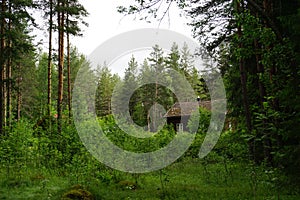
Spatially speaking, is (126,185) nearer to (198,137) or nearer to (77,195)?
(77,195)

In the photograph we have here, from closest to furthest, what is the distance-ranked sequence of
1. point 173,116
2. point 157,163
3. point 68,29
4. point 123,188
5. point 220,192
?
point 220,192 → point 123,188 → point 157,163 → point 68,29 → point 173,116

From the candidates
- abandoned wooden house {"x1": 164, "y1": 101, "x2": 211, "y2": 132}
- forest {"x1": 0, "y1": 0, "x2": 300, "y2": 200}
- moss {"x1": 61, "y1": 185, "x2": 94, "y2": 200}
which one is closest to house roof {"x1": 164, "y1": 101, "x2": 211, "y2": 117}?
abandoned wooden house {"x1": 164, "y1": 101, "x2": 211, "y2": 132}

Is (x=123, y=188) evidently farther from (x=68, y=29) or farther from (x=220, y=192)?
(x=68, y=29)

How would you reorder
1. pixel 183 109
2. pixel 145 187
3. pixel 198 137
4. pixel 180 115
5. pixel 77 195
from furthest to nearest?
pixel 183 109, pixel 180 115, pixel 198 137, pixel 145 187, pixel 77 195

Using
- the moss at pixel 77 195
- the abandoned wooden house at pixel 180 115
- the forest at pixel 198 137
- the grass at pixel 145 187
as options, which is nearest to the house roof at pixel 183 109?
the abandoned wooden house at pixel 180 115

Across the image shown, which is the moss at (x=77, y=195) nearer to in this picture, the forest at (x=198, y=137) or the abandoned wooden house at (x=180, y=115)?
the forest at (x=198, y=137)

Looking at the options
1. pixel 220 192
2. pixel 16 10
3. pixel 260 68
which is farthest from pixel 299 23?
pixel 16 10

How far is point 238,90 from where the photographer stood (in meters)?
15.0

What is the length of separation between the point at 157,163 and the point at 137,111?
438 inches

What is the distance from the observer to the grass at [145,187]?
8031mm

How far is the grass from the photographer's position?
316 inches

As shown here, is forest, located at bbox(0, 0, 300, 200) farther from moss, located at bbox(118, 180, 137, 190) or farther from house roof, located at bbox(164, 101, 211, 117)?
house roof, located at bbox(164, 101, 211, 117)

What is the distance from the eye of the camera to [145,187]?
979cm

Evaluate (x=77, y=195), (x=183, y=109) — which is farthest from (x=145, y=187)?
(x=183, y=109)
